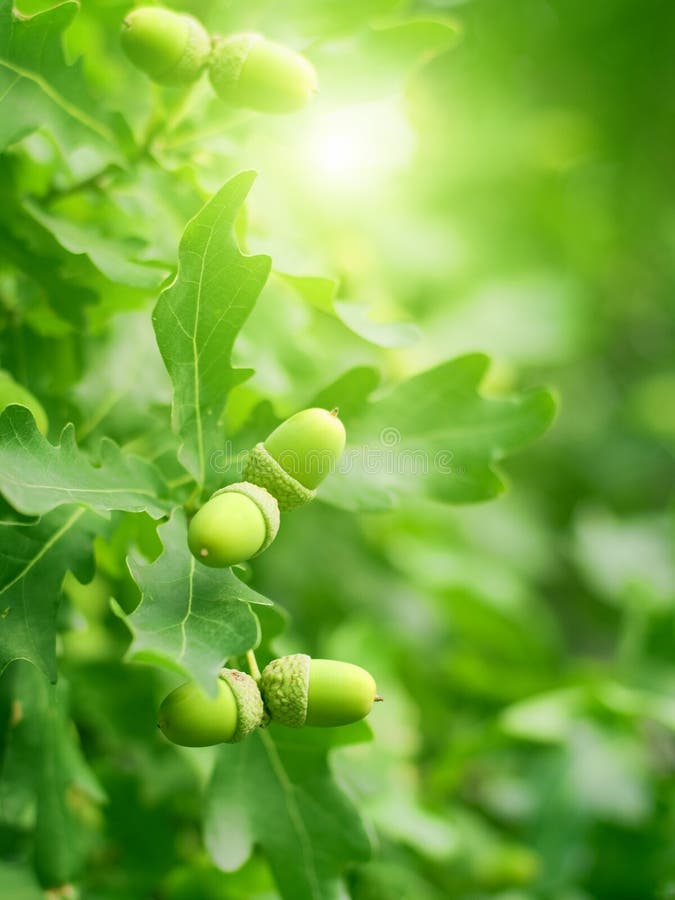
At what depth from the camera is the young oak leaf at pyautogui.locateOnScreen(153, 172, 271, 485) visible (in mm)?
803

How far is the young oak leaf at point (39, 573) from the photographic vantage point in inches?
31.9

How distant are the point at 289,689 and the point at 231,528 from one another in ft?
0.50

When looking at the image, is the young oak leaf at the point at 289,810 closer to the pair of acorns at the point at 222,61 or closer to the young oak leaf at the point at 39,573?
the young oak leaf at the point at 39,573

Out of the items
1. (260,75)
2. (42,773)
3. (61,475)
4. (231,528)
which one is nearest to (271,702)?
(231,528)

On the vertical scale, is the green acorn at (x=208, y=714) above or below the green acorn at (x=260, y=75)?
below

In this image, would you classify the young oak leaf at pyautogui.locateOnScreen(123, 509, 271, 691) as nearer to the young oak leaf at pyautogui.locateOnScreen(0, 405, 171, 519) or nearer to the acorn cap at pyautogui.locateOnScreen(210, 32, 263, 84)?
the young oak leaf at pyautogui.locateOnScreen(0, 405, 171, 519)

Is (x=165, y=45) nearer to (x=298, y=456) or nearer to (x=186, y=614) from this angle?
(x=298, y=456)

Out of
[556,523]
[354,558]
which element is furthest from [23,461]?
[556,523]

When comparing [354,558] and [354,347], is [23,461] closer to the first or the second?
[354,347]

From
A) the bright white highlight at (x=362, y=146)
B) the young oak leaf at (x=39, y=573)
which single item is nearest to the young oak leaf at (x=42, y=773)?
the young oak leaf at (x=39, y=573)

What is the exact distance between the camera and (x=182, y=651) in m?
0.68

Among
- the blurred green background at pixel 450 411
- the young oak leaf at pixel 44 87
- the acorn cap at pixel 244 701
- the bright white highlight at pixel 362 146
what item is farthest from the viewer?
the bright white highlight at pixel 362 146

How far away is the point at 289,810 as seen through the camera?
97 centimetres

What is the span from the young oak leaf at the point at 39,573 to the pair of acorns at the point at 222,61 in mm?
458
